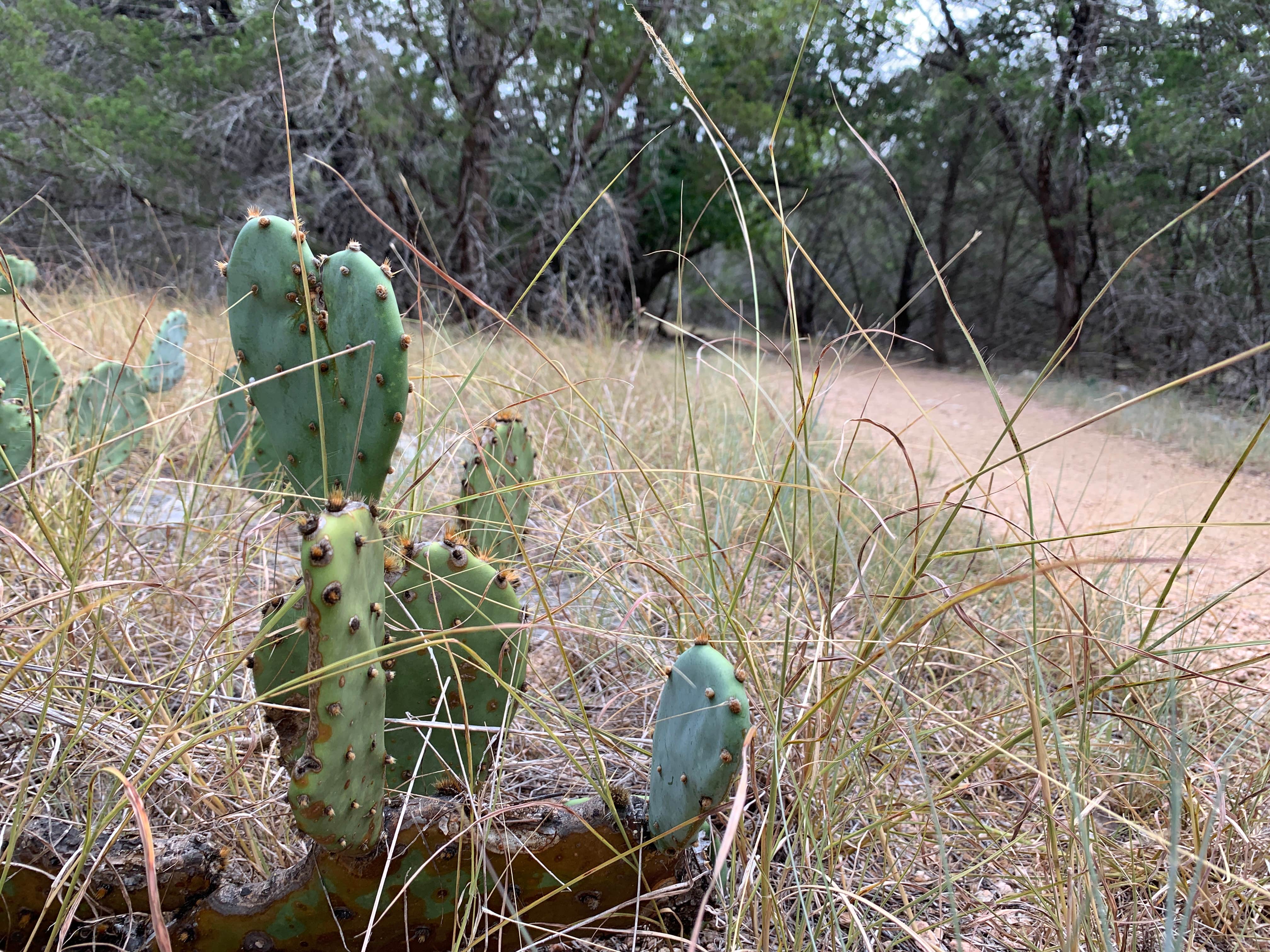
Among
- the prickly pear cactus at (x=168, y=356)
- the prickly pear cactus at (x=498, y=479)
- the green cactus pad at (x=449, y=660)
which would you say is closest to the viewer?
the green cactus pad at (x=449, y=660)

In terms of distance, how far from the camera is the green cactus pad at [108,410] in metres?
1.51

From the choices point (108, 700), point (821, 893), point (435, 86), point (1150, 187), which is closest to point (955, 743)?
point (821, 893)

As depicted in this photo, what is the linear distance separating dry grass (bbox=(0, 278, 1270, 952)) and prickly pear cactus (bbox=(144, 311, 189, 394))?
480mm

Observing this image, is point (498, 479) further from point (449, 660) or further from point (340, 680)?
point (340, 680)

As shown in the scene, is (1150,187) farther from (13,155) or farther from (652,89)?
(13,155)

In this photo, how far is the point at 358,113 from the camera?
5.34 metres

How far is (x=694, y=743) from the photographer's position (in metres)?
0.67

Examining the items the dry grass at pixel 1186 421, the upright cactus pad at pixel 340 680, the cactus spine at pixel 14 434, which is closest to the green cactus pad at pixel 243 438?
the cactus spine at pixel 14 434

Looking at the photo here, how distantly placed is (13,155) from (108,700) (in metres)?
5.17

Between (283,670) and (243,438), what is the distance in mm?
1045

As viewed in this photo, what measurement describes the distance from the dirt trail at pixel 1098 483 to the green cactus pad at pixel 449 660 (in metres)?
0.50

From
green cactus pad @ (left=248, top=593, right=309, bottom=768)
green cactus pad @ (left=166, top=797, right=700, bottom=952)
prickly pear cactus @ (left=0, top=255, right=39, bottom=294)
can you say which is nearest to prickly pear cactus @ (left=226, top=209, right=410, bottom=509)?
green cactus pad @ (left=248, top=593, right=309, bottom=768)

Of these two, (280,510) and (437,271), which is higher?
(437,271)

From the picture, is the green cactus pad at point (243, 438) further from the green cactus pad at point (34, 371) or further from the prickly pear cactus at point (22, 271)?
the prickly pear cactus at point (22, 271)
